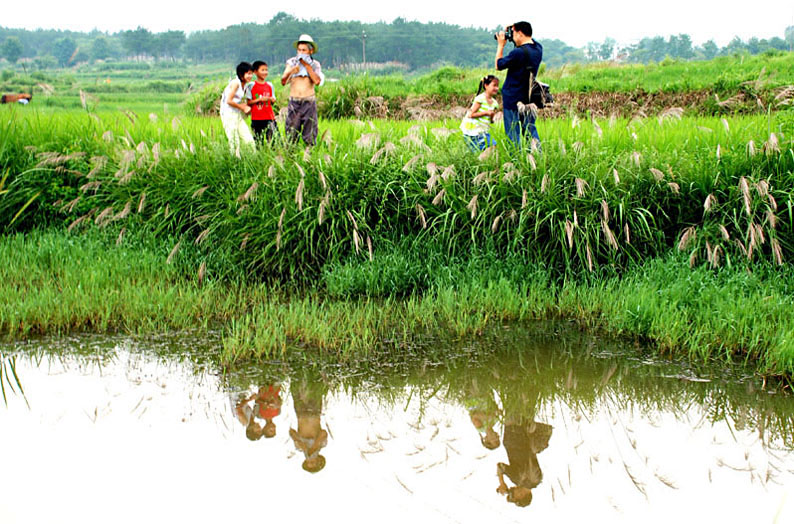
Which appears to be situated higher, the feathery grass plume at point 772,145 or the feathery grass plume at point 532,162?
the feathery grass plume at point 772,145

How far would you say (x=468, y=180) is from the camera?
19.4 ft

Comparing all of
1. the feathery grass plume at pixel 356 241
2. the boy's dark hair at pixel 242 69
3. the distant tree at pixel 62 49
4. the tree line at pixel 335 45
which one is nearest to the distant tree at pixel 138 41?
the tree line at pixel 335 45

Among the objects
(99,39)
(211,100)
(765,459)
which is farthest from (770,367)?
(99,39)

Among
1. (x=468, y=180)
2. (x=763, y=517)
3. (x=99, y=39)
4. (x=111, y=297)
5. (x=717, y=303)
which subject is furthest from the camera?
(x=99, y=39)

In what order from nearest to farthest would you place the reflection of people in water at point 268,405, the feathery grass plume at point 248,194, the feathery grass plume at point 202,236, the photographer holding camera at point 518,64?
the reflection of people in water at point 268,405 < the feathery grass plume at point 248,194 < the feathery grass plume at point 202,236 < the photographer holding camera at point 518,64

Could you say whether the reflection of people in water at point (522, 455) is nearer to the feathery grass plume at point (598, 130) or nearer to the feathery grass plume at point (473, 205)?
the feathery grass plume at point (473, 205)

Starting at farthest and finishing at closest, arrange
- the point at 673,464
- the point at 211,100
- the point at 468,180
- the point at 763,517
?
the point at 211,100 < the point at 468,180 < the point at 673,464 < the point at 763,517

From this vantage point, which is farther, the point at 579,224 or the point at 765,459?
the point at 579,224

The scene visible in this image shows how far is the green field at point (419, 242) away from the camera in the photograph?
4719 mm

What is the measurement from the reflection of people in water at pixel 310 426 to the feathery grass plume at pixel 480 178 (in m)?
2.40

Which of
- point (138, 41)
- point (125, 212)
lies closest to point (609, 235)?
point (125, 212)

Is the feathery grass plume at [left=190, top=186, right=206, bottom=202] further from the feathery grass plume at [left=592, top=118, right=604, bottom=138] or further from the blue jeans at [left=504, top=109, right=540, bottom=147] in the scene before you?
the feathery grass plume at [left=592, top=118, right=604, bottom=138]

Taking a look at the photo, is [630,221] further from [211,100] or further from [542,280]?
[211,100]

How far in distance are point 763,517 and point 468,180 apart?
3.80 meters
